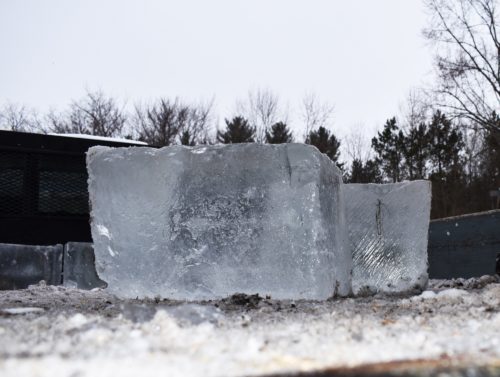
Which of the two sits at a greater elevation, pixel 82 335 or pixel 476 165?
pixel 476 165

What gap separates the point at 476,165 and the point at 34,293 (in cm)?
1869

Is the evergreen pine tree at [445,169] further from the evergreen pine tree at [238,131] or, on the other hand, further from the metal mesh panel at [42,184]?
the metal mesh panel at [42,184]

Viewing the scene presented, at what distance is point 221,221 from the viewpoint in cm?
259

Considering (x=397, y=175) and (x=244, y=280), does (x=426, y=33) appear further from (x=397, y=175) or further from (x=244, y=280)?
(x=244, y=280)

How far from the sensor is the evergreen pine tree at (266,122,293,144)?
1882 centimetres

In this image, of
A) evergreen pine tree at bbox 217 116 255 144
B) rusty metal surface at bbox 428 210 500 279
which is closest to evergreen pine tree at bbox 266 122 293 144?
evergreen pine tree at bbox 217 116 255 144

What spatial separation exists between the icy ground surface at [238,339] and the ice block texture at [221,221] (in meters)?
0.40

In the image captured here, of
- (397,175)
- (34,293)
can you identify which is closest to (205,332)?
(34,293)

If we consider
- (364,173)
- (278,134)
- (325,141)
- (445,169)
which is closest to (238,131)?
(278,134)

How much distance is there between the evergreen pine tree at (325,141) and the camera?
18812 millimetres

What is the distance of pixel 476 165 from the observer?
1952cm

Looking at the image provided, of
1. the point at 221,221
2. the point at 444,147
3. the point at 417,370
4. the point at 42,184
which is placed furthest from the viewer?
the point at 444,147

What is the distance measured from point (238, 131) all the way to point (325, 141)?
3005mm

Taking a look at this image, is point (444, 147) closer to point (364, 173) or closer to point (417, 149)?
point (417, 149)
